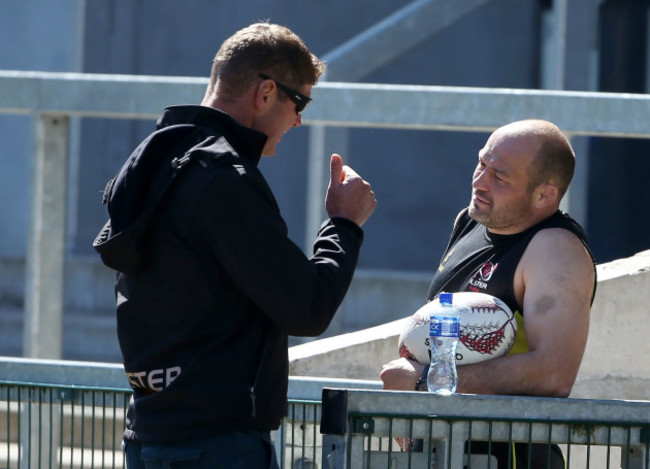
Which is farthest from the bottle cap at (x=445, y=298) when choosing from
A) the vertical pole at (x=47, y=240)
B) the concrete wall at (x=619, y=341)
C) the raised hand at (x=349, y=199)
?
the vertical pole at (x=47, y=240)

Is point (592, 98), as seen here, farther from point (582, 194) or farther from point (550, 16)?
point (550, 16)

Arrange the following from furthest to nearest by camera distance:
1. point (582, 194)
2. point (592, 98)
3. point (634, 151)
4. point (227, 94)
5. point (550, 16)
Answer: point (634, 151), point (550, 16), point (582, 194), point (592, 98), point (227, 94)

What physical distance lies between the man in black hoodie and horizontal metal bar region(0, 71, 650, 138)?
2.83 meters

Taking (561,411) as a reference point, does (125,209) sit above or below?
above

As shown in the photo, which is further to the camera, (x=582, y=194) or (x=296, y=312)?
(x=582, y=194)

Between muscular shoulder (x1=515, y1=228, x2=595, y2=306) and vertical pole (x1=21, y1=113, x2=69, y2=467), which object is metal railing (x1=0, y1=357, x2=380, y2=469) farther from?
vertical pole (x1=21, y1=113, x2=69, y2=467)

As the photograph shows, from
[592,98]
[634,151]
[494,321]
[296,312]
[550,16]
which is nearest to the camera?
[296,312]

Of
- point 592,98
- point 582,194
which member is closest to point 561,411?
point 592,98

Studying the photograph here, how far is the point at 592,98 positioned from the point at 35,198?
291 cm

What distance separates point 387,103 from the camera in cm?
548

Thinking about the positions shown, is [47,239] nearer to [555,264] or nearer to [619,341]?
[619,341]

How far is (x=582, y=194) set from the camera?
9.77 m

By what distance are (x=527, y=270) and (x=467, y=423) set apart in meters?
0.64

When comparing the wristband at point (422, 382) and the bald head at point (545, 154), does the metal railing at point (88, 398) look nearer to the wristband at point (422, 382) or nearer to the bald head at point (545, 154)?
the wristband at point (422, 382)
